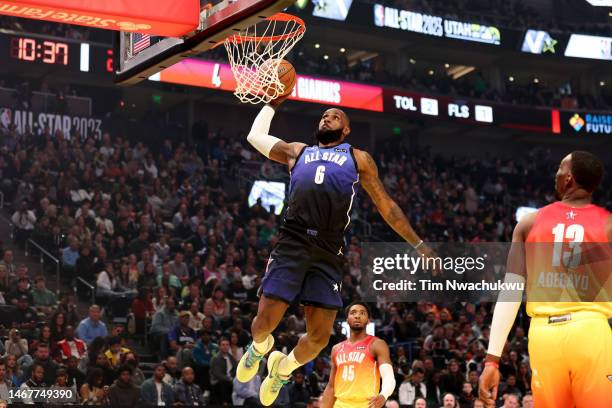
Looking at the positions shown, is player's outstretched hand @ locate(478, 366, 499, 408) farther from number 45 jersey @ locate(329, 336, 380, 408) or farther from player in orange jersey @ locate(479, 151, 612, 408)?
number 45 jersey @ locate(329, 336, 380, 408)

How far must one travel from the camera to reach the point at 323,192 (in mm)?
7098

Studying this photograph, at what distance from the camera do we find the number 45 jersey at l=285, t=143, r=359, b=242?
23.3ft

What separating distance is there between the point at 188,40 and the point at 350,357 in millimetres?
4107

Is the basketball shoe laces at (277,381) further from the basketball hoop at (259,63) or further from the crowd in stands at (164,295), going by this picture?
the crowd in stands at (164,295)

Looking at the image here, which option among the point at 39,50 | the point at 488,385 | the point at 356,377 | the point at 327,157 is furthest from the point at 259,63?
the point at 39,50

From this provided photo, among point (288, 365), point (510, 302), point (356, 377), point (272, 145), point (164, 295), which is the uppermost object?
point (272, 145)

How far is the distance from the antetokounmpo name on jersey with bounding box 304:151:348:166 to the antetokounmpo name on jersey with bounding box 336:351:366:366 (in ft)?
11.4

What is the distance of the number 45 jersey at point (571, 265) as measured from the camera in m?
4.88

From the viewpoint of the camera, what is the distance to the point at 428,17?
3216cm

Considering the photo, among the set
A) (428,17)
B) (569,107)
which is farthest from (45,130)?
(569,107)

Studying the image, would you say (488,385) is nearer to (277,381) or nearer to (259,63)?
(277,381)

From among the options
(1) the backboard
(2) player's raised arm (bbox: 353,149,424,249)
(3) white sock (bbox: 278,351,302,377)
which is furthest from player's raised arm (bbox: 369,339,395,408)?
(1) the backboard

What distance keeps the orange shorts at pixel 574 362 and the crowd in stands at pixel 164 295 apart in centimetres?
871

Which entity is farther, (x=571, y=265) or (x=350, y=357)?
(x=350, y=357)
